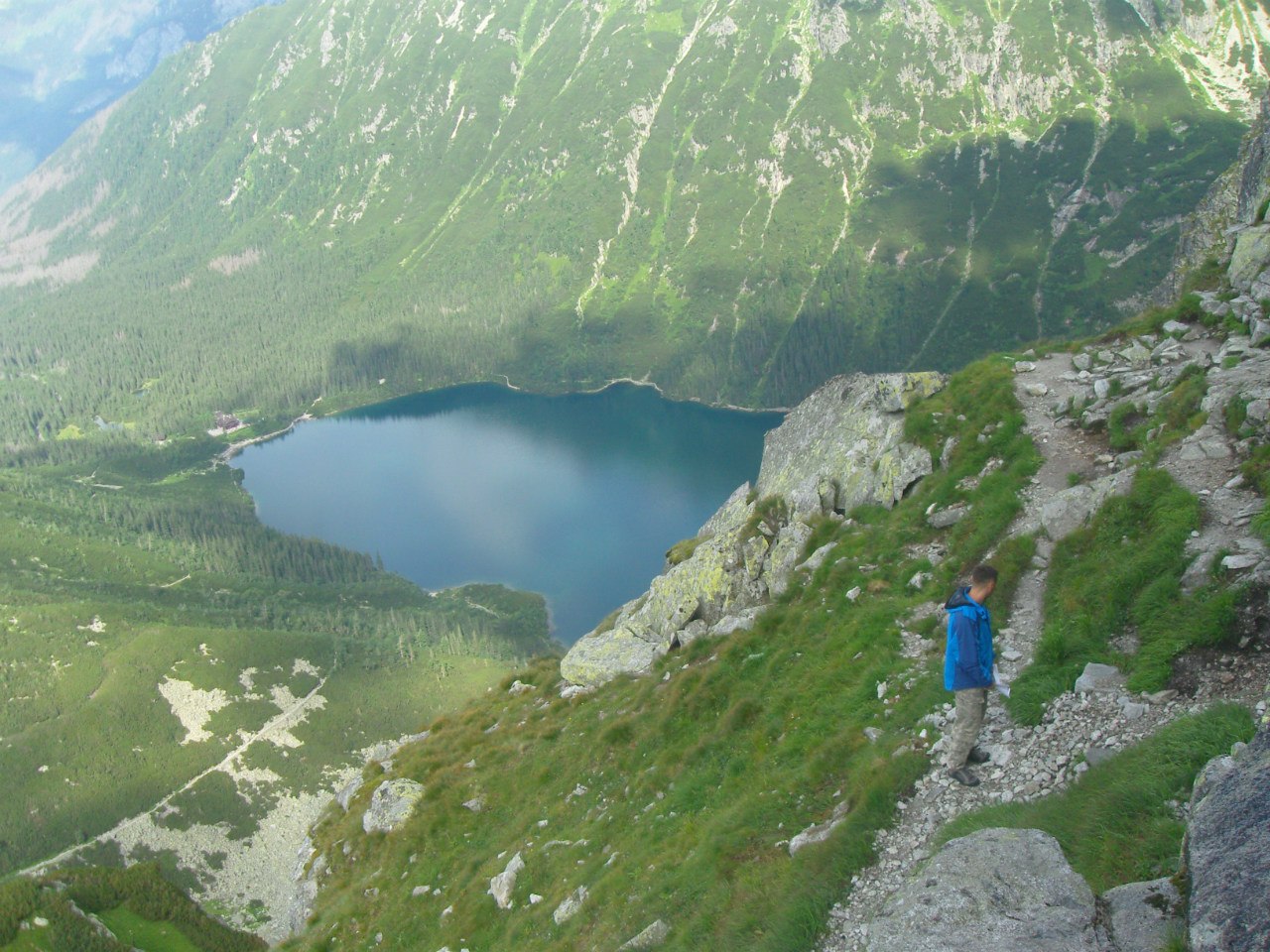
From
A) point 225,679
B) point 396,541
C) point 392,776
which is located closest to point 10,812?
point 225,679

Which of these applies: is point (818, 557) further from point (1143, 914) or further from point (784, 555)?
point (1143, 914)

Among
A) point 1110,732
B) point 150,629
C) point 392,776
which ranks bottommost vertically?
point 150,629

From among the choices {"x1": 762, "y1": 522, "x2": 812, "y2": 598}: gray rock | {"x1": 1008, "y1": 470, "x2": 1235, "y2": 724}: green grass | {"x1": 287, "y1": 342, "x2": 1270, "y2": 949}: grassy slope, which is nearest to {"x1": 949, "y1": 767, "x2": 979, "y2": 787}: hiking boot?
{"x1": 287, "y1": 342, "x2": 1270, "y2": 949}: grassy slope

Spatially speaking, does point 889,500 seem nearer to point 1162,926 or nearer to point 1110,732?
point 1110,732

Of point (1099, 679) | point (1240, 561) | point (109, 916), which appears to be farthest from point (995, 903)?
point (109, 916)

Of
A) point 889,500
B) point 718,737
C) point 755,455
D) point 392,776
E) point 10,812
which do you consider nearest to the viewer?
point 718,737
